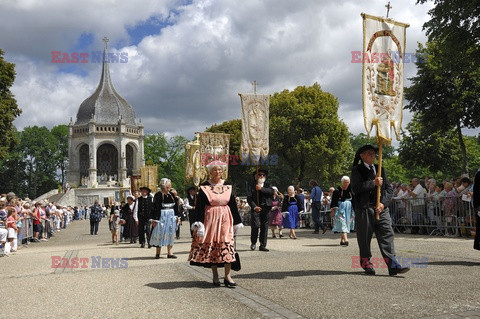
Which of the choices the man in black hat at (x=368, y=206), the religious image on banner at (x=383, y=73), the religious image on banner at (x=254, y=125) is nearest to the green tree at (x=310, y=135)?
the religious image on banner at (x=254, y=125)

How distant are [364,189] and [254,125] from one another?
6.42 m

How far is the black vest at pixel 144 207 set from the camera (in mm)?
16484

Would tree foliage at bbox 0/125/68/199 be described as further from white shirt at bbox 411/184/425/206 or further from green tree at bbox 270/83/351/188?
white shirt at bbox 411/184/425/206

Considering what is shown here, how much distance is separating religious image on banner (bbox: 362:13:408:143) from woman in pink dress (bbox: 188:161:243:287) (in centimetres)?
272

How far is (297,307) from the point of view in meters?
5.67

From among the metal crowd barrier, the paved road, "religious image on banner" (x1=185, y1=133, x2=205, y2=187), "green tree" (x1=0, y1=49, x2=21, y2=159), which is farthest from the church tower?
the paved road

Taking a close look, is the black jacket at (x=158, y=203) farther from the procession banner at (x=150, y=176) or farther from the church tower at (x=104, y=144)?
the church tower at (x=104, y=144)

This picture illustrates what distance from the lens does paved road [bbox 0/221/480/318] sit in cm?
555

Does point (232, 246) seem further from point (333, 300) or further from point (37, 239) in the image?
point (37, 239)

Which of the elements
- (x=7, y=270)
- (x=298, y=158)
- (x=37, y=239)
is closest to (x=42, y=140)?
(x=298, y=158)

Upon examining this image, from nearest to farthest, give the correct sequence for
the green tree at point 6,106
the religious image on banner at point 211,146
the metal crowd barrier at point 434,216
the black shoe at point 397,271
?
the black shoe at point 397,271 < the metal crowd barrier at point 434,216 < the religious image on banner at point 211,146 < the green tree at point 6,106

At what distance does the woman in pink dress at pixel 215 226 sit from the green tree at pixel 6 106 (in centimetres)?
3206

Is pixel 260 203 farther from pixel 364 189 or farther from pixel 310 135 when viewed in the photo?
pixel 310 135

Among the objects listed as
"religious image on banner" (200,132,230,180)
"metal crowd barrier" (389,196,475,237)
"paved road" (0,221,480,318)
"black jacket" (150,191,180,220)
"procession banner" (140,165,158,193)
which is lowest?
"paved road" (0,221,480,318)
